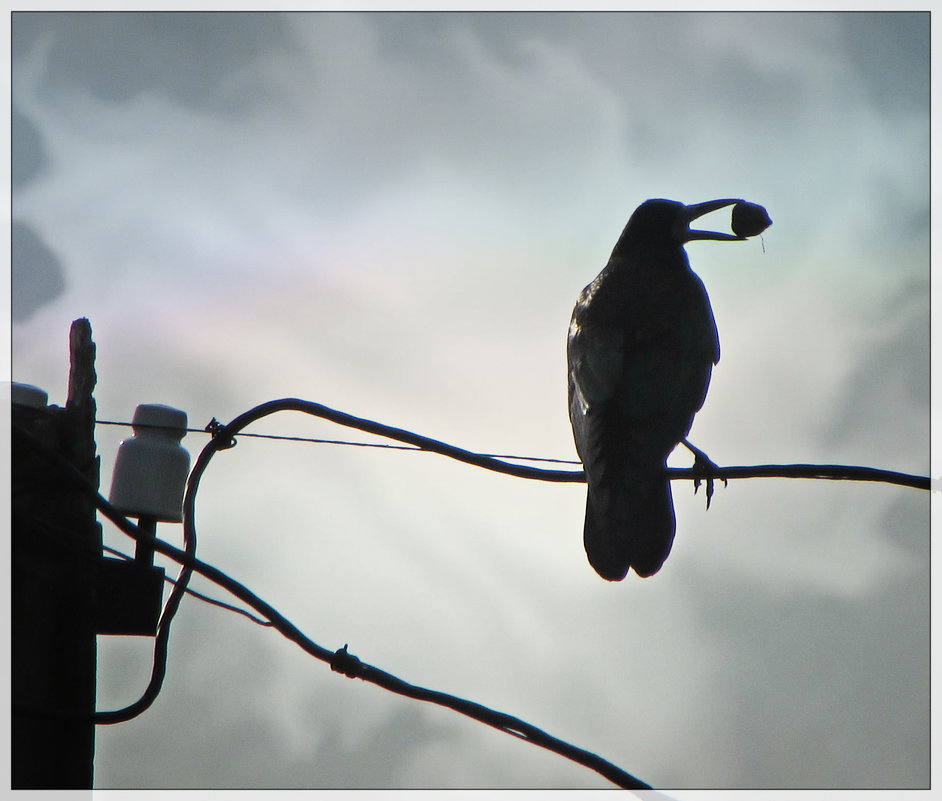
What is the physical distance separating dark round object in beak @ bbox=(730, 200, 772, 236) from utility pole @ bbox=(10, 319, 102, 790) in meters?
3.47

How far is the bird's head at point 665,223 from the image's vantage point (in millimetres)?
5953

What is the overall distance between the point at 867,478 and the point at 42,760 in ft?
8.44

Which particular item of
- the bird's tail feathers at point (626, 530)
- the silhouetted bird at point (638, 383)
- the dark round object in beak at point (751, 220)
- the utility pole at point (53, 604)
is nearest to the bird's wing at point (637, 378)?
the silhouetted bird at point (638, 383)

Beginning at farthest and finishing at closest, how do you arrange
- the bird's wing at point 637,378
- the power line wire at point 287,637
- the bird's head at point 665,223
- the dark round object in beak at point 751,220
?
1. the bird's head at point 665,223
2. the dark round object in beak at point 751,220
3. the bird's wing at point 637,378
4. the power line wire at point 287,637

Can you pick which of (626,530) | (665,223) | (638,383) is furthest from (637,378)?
(665,223)

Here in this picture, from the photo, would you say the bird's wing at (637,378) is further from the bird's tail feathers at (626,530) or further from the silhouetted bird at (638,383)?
the bird's tail feathers at (626,530)

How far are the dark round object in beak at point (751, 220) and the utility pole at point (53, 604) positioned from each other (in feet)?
11.4

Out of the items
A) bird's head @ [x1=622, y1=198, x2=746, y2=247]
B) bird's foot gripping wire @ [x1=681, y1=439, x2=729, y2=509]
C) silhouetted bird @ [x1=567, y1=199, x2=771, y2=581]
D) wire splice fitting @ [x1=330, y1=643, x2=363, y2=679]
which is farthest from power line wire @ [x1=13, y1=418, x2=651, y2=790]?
bird's head @ [x1=622, y1=198, x2=746, y2=247]

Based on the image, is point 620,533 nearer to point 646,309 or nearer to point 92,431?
point 646,309

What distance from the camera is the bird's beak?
5418 mm

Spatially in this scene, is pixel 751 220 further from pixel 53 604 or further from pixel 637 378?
pixel 53 604

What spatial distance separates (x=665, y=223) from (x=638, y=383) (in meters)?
2.15

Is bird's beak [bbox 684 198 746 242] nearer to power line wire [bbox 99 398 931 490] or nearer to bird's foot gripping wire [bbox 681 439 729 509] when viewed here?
bird's foot gripping wire [bbox 681 439 729 509]

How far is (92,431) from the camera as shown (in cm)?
309
